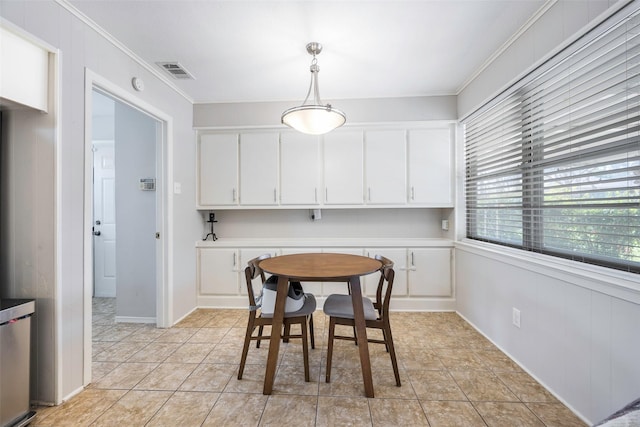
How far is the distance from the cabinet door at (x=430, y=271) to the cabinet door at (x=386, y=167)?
68cm

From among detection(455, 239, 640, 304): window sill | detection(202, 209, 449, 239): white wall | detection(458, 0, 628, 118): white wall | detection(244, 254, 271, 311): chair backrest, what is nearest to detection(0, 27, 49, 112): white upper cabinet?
detection(244, 254, 271, 311): chair backrest

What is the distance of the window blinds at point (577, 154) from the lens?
1.34 m

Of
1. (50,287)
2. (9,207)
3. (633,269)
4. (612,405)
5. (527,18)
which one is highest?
(527,18)

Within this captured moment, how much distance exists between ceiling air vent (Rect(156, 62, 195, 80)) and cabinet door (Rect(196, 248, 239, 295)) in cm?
194

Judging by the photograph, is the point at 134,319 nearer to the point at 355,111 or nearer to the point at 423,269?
the point at 423,269

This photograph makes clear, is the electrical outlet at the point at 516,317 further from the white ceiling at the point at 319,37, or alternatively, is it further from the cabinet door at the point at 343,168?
the white ceiling at the point at 319,37

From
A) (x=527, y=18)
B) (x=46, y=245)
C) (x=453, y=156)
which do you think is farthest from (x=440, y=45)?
(x=46, y=245)

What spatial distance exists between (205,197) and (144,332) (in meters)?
1.59

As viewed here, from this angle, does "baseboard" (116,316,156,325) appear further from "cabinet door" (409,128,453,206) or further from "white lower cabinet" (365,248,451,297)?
"cabinet door" (409,128,453,206)

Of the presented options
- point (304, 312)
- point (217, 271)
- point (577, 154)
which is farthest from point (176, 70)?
point (577, 154)

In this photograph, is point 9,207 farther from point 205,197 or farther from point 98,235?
point 98,235

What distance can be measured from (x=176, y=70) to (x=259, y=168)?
1284mm

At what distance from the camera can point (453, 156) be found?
3184mm

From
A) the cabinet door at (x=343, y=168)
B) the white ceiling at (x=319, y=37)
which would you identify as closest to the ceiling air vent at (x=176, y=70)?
the white ceiling at (x=319, y=37)
